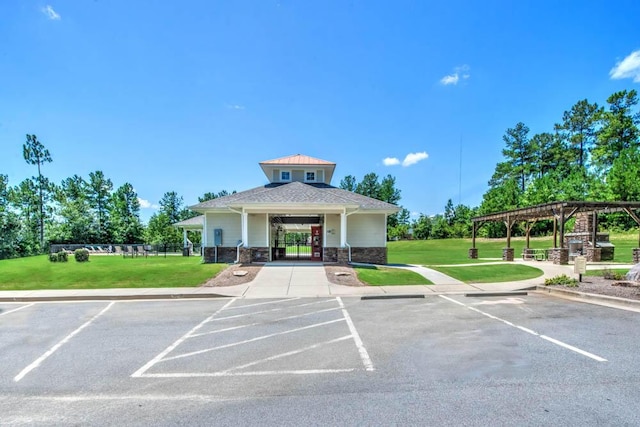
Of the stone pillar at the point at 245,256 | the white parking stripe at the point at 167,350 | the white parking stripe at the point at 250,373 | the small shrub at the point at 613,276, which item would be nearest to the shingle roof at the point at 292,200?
the stone pillar at the point at 245,256

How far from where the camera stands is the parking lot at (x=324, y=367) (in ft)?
11.9

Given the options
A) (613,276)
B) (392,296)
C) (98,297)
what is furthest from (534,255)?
(98,297)

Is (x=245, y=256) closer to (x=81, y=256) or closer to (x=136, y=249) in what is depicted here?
(x=81, y=256)

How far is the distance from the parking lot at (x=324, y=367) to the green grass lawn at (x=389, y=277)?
4.75m

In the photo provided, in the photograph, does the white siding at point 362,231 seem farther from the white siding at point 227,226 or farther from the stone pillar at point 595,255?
the stone pillar at point 595,255

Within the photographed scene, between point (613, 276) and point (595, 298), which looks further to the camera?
point (613, 276)

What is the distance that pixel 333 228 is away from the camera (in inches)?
774

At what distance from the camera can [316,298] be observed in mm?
10844

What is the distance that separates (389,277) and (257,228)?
8604mm

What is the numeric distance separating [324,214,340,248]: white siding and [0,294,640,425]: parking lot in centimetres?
1087

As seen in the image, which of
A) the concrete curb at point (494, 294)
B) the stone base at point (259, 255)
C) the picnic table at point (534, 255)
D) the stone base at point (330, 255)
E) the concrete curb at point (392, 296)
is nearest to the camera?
the concrete curb at point (392, 296)

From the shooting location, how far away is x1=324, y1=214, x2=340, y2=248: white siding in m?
19.5

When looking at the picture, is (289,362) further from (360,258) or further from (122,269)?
(360,258)

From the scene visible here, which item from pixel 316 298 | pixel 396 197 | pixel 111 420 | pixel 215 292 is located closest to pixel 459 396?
pixel 111 420
